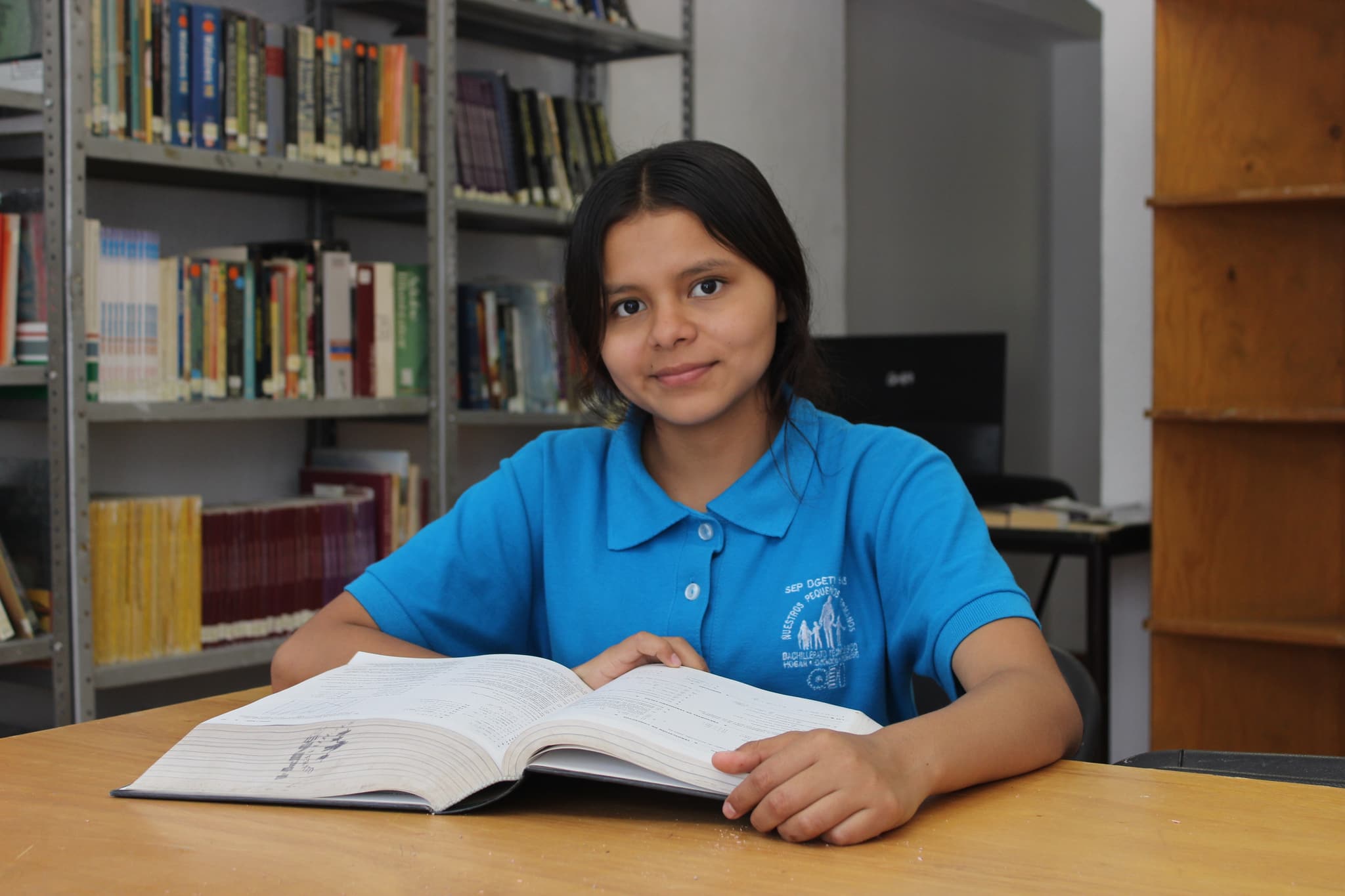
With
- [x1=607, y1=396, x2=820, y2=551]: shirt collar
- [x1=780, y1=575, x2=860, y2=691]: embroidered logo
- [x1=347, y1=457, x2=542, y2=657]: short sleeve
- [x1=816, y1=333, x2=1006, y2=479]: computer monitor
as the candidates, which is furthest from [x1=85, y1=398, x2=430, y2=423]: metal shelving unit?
[x1=816, y1=333, x2=1006, y2=479]: computer monitor

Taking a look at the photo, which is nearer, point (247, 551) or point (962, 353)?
point (247, 551)

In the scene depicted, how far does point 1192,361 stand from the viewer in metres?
2.65

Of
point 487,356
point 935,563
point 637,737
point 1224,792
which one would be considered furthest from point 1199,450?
point 637,737

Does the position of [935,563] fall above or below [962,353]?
below

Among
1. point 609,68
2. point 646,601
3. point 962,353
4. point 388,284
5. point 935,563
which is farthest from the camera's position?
point 962,353

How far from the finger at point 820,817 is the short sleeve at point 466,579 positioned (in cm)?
60

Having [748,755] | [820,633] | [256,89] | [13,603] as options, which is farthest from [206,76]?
[748,755]

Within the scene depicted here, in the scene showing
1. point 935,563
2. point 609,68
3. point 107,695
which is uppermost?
point 609,68

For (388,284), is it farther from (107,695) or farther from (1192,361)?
(1192,361)

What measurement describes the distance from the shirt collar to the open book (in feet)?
0.93

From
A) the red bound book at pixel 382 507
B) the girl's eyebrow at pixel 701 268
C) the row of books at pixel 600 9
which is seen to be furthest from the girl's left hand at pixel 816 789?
the row of books at pixel 600 9

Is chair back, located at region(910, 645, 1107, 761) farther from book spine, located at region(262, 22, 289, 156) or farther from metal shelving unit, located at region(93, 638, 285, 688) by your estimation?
book spine, located at region(262, 22, 289, 156)

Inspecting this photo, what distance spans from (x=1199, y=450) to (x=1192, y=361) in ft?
0.57

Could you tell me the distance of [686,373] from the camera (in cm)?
127
